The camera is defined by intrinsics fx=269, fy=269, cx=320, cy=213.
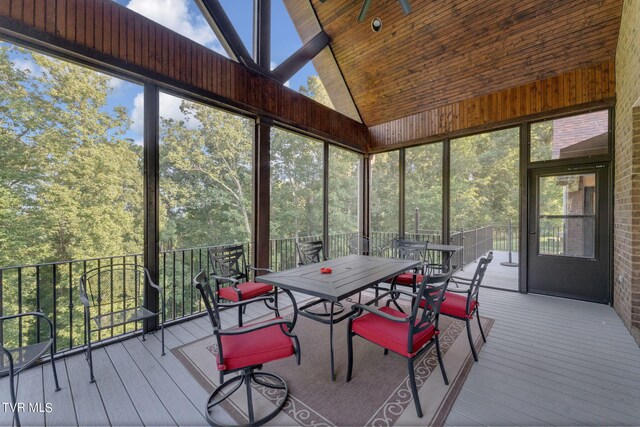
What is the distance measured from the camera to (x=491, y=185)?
15.5 feet

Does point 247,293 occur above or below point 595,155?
below

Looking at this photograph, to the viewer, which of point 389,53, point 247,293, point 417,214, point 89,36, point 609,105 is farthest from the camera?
point 417,214

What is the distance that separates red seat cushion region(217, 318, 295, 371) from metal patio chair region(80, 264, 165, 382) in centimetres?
113

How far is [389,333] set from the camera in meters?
1.93

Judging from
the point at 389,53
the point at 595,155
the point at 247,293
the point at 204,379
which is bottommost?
the point at 204,379

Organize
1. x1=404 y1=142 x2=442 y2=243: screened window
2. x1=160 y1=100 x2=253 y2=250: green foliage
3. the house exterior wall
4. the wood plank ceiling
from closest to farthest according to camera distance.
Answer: the house exterior wall, the wood plank ceiling, x1=160 y1=100 x2=253 y2=250: green foliage, x1=404 y1=142 x2=442 y2=243: screened window

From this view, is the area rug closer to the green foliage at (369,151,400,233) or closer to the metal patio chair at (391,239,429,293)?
the metal patio chair at (391,239,429,293)

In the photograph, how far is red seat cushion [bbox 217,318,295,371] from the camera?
5.29 feet

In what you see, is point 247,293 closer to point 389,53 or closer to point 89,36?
point 89,36

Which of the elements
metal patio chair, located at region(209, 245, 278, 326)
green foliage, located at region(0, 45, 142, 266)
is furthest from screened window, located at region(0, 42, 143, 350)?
metal patio chair, located at region(209, 245, 278, 326)

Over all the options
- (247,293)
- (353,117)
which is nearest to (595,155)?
(353,117)

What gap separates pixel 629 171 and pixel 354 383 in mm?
3747

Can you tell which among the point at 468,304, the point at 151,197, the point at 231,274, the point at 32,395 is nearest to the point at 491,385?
the point at 468,304

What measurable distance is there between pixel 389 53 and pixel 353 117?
153 centimetres
